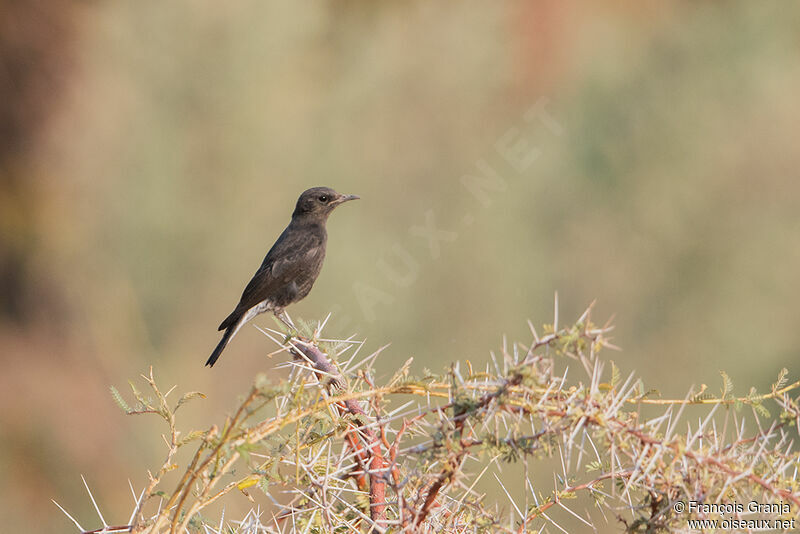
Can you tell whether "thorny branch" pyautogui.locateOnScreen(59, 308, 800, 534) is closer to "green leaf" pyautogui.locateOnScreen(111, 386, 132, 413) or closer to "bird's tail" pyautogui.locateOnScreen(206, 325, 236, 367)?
"green leaf" pyautogui.locateOnScreen(111, 386, 132, 413)

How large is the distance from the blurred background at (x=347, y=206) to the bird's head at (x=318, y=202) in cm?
192

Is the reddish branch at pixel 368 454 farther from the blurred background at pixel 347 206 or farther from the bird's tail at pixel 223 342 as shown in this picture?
the blurred background at pixel 347 206

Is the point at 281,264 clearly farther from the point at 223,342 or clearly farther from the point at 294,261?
the point at 223,342

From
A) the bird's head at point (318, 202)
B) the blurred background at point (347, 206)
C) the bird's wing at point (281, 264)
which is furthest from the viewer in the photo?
the blurred background at point (347, 206)

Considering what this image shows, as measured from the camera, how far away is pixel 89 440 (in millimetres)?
7629

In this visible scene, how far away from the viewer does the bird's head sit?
5156mm

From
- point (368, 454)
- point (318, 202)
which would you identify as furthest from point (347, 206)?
point (368, 454)

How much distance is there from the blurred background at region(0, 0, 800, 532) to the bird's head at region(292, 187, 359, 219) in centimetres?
192

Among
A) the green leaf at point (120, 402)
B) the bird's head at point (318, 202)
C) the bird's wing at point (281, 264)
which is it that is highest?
the bird's head at point (318, 202)

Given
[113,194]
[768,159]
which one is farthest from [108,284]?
[768,159]

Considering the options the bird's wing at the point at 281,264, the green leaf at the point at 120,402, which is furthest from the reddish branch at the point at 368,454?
the bird's wing at the point at 281,264

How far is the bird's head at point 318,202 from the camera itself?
5.16 meters

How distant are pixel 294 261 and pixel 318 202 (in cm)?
43

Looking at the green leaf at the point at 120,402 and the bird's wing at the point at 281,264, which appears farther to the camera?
the bird's wing at the point at 281,264
